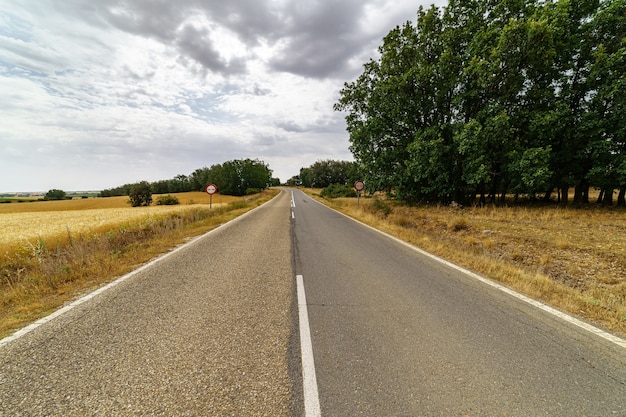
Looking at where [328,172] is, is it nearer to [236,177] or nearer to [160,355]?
[236,177]

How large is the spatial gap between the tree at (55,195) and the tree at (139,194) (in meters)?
47.3

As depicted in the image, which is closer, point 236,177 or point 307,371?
point 307,371

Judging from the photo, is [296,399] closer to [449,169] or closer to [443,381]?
[443,381]

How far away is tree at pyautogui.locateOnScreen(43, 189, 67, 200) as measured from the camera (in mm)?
76169

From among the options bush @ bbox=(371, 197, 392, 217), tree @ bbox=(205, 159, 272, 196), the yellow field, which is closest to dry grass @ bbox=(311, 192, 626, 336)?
bush @ bbox=(371, 197, 392, 217)

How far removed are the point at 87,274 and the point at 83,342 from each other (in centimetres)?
310

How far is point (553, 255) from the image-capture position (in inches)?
286

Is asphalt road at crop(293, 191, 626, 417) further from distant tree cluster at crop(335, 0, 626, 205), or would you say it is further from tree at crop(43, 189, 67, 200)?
tree at crop(43, 189, 67, 200)

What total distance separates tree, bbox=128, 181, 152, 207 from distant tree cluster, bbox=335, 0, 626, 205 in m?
50.1

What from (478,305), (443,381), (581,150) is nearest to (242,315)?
(443,381)

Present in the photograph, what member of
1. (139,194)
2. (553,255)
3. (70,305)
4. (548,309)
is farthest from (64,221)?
(139,194)

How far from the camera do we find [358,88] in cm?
2083

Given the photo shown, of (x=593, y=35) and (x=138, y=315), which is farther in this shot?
(x=593, y=35)

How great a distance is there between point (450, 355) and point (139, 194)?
2466 inches
